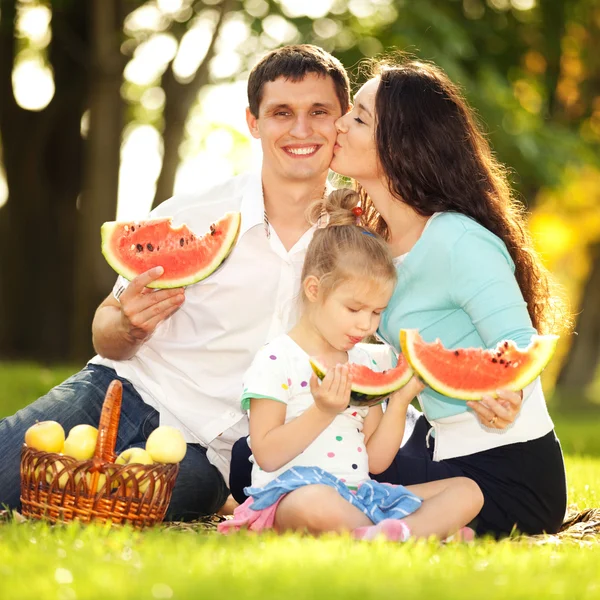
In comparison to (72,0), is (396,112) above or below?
below

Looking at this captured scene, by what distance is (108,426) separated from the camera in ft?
13.4

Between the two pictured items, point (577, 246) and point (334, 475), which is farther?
point (577, 246)

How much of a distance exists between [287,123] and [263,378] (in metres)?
1.71

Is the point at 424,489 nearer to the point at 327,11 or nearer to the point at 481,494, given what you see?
the point at 481,494

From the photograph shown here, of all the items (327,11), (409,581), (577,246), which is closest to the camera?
(409,581)

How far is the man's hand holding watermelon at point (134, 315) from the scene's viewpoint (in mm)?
4583

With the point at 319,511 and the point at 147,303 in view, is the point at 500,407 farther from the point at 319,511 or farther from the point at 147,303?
the point at 147,303

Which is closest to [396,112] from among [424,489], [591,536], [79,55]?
[424,489]

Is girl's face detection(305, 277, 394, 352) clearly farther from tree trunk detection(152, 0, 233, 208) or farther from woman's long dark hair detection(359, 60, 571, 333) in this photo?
tree trunk detection(152, 0, 233, 208)

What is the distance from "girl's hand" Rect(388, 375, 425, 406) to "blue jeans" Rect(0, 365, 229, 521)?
4.12ft

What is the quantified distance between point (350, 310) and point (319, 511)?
0.87 meters

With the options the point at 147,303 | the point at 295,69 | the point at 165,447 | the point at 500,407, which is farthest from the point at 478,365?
the point at 295,69

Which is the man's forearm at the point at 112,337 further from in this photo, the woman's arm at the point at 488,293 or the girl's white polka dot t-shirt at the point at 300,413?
the woman's arm at the point at 488,293

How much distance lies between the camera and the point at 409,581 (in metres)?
2.91
